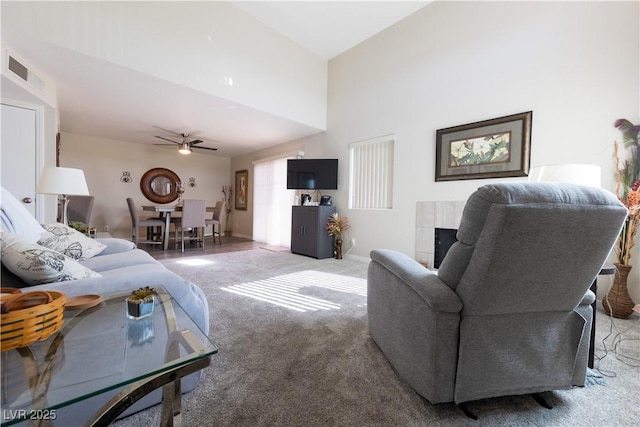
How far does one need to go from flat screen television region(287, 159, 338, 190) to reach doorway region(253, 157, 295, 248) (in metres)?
0.79

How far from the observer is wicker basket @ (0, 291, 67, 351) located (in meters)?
0.65

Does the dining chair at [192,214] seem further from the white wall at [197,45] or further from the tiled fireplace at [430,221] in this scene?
the tiled fireplace at [430,221]

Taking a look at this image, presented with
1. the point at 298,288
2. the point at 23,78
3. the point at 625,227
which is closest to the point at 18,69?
the point at 23,78

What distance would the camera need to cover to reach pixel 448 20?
11.7 feet

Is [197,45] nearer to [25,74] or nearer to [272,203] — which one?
[25,74]

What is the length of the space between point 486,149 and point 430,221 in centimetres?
112

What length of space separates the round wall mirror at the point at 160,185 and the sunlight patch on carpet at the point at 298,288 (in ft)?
18.0

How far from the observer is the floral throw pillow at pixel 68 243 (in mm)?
1771

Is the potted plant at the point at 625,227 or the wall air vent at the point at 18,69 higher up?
the wall air vent at the point at 18,69

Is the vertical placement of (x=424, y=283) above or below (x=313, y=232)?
above

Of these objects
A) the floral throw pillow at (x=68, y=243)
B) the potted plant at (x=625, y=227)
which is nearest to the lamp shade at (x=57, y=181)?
the floral throw pillow at (x=68, y=243)

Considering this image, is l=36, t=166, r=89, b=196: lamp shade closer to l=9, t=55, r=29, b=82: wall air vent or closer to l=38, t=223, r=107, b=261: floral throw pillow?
l=38, t=223, r=107, b=261: floral throw pillow

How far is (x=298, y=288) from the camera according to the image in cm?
288

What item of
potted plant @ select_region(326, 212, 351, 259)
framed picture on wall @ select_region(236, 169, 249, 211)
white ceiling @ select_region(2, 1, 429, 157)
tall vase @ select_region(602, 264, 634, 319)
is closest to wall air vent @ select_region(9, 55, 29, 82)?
white ceiling @ select_region(2, 1, 429, 157)
